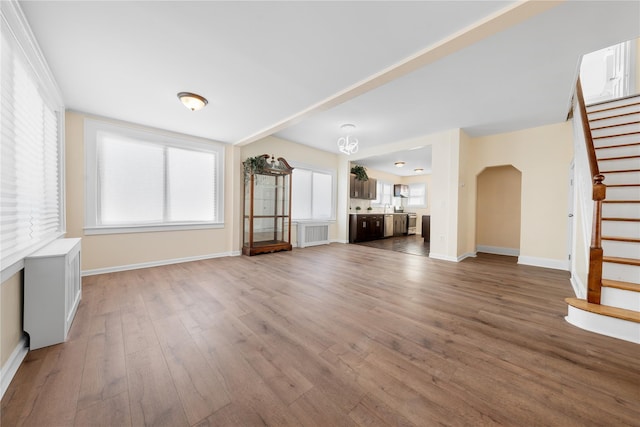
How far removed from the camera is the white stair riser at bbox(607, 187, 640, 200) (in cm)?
264

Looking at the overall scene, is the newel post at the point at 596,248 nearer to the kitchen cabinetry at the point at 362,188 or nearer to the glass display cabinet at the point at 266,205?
the glass display cabinet at the point at 266,205

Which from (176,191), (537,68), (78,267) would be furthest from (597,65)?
(78,267)

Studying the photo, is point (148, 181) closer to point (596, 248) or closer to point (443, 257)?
point (443, 257)

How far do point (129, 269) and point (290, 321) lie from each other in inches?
132

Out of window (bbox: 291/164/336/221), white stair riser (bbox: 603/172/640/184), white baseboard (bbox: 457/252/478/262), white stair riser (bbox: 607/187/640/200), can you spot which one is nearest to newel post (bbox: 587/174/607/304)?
white stair riser (bbox: 607/187/640/200)

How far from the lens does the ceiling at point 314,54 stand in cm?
165

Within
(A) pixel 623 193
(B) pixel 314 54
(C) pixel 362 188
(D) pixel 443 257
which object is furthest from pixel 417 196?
(B) pixel 314 54

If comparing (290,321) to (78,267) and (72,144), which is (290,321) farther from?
(72,144)

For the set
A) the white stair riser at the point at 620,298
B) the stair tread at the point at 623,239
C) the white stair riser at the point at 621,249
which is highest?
the stair tread at the point at 623,239

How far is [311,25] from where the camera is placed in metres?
1.78

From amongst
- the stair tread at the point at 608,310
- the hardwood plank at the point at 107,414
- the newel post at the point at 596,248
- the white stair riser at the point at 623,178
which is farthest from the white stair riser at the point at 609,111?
the hardwood plank at the point at 107,414

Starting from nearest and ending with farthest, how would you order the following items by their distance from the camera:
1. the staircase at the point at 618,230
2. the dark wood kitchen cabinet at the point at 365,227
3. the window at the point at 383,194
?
the staircase at the point at 618,230 < the dark wood kitchen cabinet at the point at 365,227 < the window at the point at 383,194

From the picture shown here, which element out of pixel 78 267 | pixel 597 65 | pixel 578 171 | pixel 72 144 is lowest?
pixel 78 267

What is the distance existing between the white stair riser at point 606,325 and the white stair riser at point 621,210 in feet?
4.69
